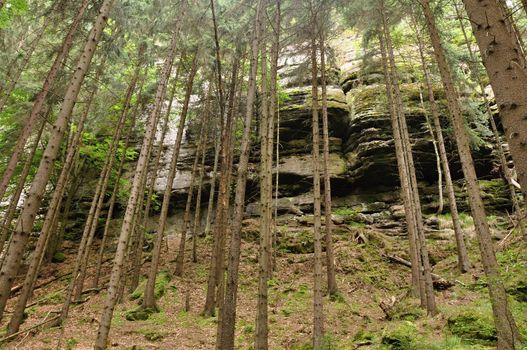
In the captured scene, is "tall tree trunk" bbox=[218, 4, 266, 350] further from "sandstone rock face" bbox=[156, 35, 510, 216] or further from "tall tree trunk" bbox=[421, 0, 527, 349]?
"sandstone rock face" bbox=[156, 35, 510, 216]

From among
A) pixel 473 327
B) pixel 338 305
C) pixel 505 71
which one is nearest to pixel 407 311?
pixel 338 305

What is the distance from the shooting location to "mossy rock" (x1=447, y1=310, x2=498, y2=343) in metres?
6.96

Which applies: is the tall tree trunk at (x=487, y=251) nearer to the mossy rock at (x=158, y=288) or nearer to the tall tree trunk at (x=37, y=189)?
the tall tree trunk at (x=37, y=189)

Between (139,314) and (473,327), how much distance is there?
10.1 meters

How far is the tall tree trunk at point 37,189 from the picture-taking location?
4.42 meters

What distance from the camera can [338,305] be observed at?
11875mm

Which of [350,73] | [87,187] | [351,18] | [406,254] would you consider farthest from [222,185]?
[350,73]

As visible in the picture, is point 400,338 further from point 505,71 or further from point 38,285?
point 38,285

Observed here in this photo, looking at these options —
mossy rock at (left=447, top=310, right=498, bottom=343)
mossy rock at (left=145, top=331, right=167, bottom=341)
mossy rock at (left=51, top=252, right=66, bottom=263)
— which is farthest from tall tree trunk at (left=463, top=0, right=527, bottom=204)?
mossy rock at (left=51, top=252, right=66, bottom=263)

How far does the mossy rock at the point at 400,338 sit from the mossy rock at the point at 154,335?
625 centimetres

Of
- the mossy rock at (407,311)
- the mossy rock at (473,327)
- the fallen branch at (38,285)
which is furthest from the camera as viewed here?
the fallen branch at (38,285)

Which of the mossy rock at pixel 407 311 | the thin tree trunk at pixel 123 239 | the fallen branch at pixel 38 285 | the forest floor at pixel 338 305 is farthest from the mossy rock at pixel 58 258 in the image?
the mossy rock at pixel 407 311

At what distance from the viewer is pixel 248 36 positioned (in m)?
12.3

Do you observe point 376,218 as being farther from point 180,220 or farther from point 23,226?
point 23,226
